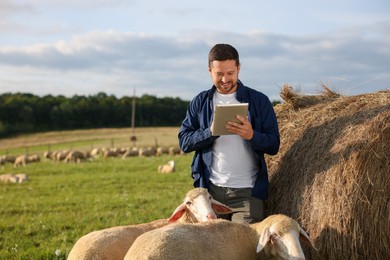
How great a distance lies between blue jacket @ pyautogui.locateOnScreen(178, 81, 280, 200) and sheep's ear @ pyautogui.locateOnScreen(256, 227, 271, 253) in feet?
3.87

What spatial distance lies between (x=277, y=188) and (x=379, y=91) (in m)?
1.98

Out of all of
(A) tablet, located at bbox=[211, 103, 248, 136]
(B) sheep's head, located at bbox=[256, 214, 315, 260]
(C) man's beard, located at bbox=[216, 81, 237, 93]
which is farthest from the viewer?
(C) man's beard, located at bbox=[216, 81, 237, 93]

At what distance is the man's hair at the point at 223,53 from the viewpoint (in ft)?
22.7

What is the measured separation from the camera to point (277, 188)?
25.1ft

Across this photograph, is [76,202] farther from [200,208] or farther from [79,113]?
[79,113]

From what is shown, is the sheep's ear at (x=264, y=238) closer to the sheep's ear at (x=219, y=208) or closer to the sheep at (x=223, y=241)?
the sheep at (x=223, y=241)

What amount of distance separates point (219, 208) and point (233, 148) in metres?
0.76

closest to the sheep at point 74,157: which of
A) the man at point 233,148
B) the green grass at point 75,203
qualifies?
the green grass at point 75,203

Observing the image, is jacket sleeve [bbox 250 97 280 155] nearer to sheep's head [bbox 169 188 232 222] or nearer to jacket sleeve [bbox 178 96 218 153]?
jacket sleeve [bbox 178 96 218 153]

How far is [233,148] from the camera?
7.21m

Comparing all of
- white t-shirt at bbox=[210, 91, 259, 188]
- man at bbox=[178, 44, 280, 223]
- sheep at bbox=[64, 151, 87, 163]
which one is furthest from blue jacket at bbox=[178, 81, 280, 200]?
sheep at bbox=[64, 151, 87, 163]

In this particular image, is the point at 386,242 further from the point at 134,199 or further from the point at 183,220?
the point at 134,199

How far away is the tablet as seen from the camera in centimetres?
646

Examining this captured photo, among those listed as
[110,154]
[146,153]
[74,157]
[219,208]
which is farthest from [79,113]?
[219,208]
